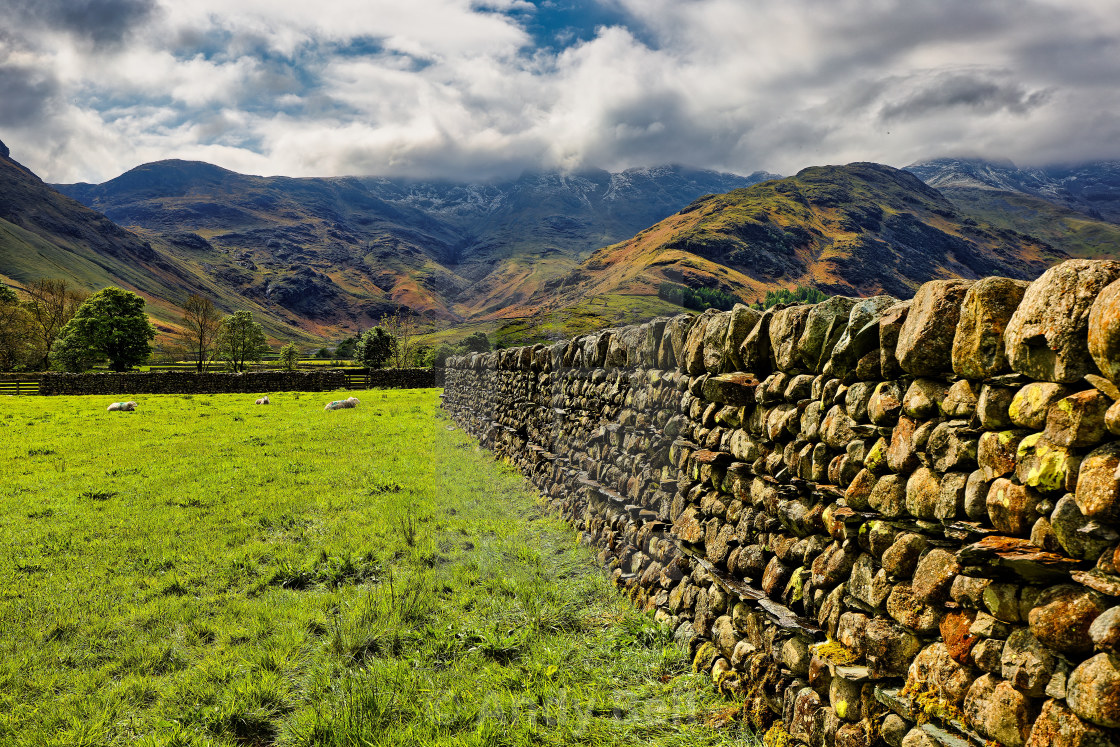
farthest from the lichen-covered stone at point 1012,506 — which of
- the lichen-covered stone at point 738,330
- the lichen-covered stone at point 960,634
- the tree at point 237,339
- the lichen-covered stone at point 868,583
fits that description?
the tree at point 237,339

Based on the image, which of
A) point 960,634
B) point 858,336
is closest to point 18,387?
point 858,336

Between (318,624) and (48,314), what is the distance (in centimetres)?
9754

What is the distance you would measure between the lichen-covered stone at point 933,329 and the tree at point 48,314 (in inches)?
3558

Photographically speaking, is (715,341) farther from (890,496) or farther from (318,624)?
(318,624)

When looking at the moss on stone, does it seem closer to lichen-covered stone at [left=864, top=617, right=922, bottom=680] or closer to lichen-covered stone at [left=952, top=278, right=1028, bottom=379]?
lichen-covered stone at [left=864, top=617, right=922, bottom=680]

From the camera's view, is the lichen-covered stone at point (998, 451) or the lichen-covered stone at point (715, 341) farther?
the lichen-covered stone at point (715, 341)

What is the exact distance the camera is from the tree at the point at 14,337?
6097cm

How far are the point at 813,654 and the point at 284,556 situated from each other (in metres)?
7.27

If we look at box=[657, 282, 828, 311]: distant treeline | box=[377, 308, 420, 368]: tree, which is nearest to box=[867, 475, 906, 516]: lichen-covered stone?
box=[377, 308, 420, 368]: tree

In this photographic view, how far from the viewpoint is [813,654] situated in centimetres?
362

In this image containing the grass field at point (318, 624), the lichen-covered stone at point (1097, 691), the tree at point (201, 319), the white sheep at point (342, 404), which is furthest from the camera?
the tree at point (201, 319)

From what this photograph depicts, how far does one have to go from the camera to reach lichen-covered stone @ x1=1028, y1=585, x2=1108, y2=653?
7.11ft

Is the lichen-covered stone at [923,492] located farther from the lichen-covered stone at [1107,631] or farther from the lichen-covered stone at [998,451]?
the lichen-covered stone at [1107,631]

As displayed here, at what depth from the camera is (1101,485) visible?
211cm
